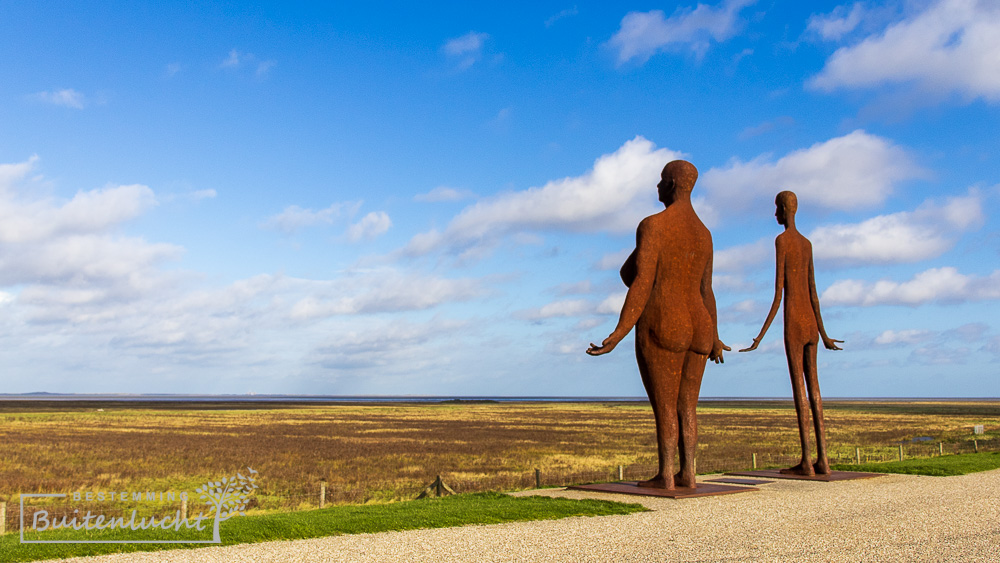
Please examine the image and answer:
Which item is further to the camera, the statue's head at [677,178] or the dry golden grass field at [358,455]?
the dry golden grass field at [358,455]

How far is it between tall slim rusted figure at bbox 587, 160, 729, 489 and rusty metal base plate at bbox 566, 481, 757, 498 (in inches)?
7.9

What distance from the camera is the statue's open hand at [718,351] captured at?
49.1 ft

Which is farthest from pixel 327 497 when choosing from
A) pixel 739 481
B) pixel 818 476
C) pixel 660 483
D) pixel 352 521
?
pixel 818 476

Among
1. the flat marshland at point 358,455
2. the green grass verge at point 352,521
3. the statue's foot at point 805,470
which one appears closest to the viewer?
the green grass verge at point 352,521

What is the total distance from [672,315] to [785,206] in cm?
604

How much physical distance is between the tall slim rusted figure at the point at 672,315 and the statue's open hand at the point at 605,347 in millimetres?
252

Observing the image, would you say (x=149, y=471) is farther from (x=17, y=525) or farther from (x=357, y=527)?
(x=357, y=527)

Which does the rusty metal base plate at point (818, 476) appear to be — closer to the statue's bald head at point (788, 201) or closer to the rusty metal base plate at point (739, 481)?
the rusty metal base plate at point (739, 481)

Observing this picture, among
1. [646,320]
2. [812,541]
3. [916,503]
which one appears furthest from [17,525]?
[916,503]

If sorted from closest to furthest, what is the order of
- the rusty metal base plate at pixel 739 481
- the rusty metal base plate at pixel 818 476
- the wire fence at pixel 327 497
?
the rusty metal base plate at pixel 739 481, the wire fence at pixel 327 497, the rusty metal base plate at pixel 818 476

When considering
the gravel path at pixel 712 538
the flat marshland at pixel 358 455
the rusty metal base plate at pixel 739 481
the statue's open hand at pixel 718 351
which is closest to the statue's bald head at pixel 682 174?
the statue's open hand at pixel 718 351

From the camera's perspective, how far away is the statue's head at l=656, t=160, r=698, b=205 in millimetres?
14523

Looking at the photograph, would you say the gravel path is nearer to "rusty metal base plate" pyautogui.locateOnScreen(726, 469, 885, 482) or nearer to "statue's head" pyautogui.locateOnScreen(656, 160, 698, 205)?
"rusty metal base plate" pyautogui.locateOnScreen(726, 469, 885, 482)

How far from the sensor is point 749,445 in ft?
131
